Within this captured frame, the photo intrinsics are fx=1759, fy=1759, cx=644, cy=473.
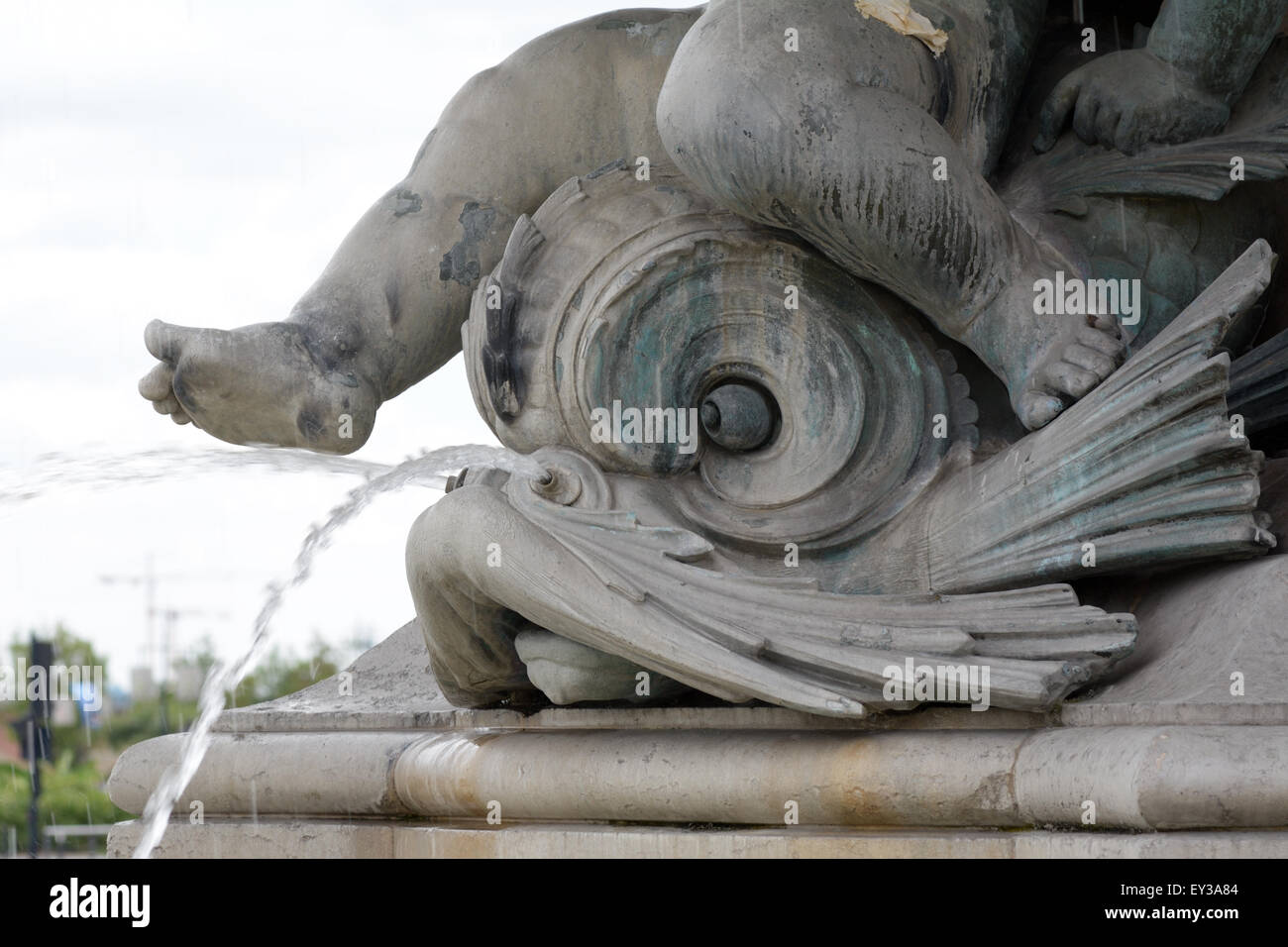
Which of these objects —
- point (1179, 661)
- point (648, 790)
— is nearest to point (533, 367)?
point (648, 790)

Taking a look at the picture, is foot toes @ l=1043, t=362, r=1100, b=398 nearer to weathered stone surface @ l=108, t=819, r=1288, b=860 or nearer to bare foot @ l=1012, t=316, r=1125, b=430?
bare foot @ l=1012, t=316, r=1125, b=430

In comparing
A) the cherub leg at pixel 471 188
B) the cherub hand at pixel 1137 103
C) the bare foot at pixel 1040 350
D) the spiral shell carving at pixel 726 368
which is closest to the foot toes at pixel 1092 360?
the bare foot at pixel 1040 350

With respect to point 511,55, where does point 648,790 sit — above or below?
below

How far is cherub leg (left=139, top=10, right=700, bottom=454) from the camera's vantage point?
3070 mm

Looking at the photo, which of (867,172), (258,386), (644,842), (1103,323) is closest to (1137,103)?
(1103,323)

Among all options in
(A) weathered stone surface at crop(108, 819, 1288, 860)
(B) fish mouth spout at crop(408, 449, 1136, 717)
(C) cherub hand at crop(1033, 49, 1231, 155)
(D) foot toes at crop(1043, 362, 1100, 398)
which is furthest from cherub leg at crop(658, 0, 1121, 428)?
(A) weathered stone surface at crop(108, 819, 1288, 860)

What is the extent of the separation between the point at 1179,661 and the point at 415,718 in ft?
4.64

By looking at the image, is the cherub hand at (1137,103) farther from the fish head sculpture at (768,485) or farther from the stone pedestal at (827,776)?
the stone pedestal at (827,776)

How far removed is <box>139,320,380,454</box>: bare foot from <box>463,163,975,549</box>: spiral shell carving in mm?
282

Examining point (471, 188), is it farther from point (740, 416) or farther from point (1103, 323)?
point (1103, 323)

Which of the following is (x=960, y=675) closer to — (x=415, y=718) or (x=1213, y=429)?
(x=1213, y=429)

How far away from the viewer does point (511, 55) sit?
319 cm

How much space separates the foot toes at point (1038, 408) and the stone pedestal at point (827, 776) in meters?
0.30

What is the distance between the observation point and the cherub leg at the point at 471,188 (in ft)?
10.1
